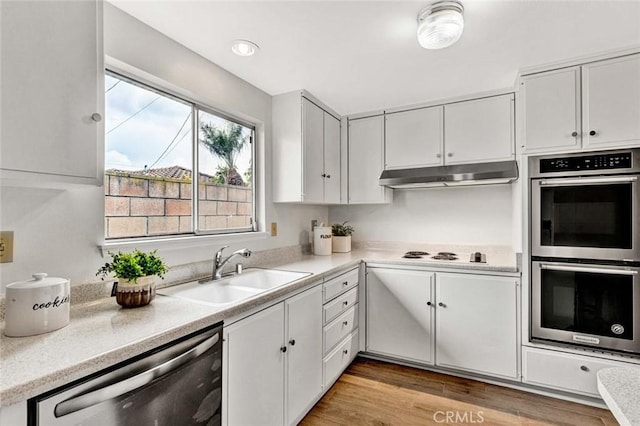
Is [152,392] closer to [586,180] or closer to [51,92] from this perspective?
[51,92]

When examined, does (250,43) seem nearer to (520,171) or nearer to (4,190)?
(4,190)

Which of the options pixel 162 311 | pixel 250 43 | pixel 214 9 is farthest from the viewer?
pixel 250 43

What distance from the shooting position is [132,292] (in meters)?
1.35

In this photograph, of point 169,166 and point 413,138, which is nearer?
point 169,166

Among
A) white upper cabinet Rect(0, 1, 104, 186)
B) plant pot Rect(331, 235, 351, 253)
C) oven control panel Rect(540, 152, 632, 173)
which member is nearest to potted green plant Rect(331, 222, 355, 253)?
plant pot Rect(331, 235, 351, 253)

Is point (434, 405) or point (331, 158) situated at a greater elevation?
point (331, 158)

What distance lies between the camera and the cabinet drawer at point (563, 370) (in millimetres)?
2061

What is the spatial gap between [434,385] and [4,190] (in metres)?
2.73

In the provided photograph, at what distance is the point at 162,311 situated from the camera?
1326mm

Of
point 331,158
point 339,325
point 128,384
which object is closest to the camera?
point 128,384

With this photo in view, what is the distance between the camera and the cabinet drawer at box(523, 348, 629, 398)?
2061mm

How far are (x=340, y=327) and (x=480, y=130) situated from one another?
198cm

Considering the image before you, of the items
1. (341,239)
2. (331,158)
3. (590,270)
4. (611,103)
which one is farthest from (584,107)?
Result: (341,239)

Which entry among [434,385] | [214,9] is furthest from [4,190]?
[434,385]
